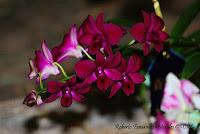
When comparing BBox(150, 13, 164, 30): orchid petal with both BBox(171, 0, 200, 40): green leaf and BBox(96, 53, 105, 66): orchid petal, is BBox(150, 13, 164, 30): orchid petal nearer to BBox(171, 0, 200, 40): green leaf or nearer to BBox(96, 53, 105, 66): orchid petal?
BBox(96, 53, 105, 66): orchid petal

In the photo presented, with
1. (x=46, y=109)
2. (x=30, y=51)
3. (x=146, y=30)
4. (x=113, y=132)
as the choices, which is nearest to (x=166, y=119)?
(x=146, y=30)

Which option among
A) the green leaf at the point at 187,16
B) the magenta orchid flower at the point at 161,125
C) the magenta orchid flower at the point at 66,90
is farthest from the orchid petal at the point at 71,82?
the green leaf at the point at 187,16

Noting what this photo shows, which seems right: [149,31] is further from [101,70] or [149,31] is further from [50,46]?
[50,46]

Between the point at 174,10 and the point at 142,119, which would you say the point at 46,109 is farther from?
the point at 174,10

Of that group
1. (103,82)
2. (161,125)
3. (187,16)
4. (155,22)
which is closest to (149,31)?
(155,22)

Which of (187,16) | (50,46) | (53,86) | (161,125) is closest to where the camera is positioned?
(53,86)

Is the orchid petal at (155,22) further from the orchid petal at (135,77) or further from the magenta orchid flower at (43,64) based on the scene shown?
the magenta orchid flower at (43,64)
